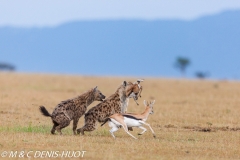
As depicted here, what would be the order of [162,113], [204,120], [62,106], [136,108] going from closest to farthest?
[62,106], [204,120], [162,113], [136,108]

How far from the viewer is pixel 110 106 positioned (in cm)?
1477

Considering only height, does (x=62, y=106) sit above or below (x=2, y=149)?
above

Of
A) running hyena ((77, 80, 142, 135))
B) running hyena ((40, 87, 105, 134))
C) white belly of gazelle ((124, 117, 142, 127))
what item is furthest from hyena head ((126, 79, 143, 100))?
white belly of gazelle ((124, 117, 142, 127))

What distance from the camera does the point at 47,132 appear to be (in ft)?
48.4

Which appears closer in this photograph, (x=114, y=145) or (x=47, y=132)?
(x=114, y=145)

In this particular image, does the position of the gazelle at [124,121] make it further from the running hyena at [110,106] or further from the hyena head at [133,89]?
the hyena head at [133,89]

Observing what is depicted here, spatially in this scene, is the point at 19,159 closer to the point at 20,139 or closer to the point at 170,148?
the point at 20,139

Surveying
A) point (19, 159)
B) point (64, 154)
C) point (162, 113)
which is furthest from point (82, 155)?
point (162, 113)

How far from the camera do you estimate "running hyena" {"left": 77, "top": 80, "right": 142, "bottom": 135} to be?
47.3 ft

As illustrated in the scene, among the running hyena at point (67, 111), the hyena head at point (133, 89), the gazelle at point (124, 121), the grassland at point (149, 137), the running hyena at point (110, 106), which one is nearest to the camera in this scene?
the grassland at point (149, 137)

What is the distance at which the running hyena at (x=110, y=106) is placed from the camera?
14.4 metres

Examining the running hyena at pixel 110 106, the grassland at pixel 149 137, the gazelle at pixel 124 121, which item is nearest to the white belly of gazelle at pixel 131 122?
the gazelle at pixel 124 121

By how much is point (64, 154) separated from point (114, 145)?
5.03ft

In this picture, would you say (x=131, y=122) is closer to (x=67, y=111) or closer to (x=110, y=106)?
(x=110, y=106)
